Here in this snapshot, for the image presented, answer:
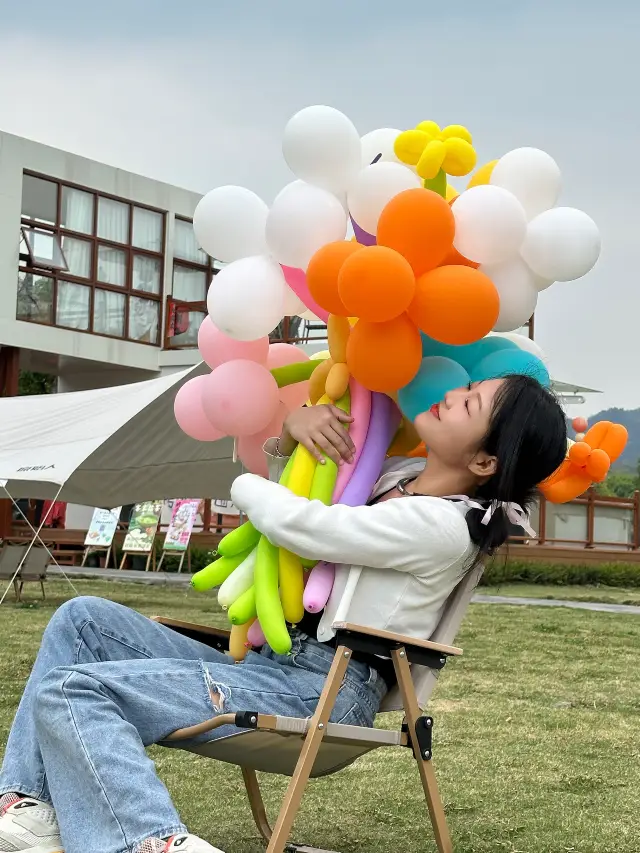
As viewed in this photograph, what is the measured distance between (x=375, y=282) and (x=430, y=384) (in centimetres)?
35

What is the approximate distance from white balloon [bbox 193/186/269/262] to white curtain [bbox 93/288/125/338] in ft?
52.0

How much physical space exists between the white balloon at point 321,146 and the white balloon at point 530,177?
0.35 m

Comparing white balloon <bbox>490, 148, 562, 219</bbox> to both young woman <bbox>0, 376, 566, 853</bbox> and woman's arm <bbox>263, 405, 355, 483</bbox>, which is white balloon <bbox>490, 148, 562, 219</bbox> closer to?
young woman <bbox>0, 376, 566, 853</bbox>

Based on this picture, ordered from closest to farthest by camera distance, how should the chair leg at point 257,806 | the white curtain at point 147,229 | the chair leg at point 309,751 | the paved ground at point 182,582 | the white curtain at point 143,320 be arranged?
the chair leg at point 309,751, the chair leg at point 257,806, the paved ground at point 182,582, the white curtain at point 143,320, the white curtain at point 147,229

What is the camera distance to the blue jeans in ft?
6.25

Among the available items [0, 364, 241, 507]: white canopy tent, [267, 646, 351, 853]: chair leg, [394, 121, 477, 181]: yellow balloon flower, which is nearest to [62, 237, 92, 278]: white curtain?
[0, 364, 241, 507]: white canopy tent

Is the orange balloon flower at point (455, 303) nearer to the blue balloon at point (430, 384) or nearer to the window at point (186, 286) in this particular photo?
the blue balloon at point (430, 384)

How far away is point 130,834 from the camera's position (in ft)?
6.13

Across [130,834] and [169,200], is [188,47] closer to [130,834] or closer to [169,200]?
[130,834]

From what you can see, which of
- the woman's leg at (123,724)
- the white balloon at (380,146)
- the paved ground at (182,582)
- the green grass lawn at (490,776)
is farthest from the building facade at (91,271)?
the woman's leg at (123,724)

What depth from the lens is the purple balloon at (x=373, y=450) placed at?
2.42 meters

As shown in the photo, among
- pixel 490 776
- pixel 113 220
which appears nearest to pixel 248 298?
pixel 490 776

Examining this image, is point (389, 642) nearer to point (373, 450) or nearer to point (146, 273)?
point (373, 450)

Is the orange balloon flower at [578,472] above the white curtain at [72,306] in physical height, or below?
below
